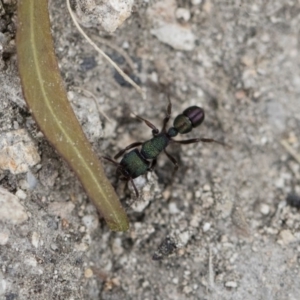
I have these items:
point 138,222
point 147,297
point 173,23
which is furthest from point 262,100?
point 147,297

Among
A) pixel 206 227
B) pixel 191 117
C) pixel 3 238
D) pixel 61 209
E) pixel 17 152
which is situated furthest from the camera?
pixel 191 117

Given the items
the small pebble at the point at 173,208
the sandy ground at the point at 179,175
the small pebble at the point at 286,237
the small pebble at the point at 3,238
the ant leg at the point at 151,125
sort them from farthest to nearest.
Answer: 1. the ant leg at the point at 151,125
2. the small pebble at the point at 173,208
3. the small pebble at the point at 286,237
4. the sandy ground at the point at 179,175
5. the small pebble at the point at 3,238

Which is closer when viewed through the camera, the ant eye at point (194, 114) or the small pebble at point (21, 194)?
the small pebble at point (21, 194)

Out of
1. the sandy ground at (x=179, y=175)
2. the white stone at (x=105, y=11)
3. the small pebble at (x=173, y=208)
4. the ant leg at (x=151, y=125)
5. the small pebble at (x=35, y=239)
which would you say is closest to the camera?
the small pebble at (x=35, y=239)

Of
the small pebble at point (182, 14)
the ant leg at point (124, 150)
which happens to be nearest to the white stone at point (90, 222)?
the ant leg at point (124, 150)

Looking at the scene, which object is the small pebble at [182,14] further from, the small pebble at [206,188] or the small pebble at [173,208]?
the small pebble at [173,208]

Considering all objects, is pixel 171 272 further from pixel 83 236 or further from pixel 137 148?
pixel 137 148

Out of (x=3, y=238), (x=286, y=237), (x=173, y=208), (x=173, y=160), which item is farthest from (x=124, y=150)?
(x=286, y=237)

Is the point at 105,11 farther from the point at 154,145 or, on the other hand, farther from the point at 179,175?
the point at 179,175
